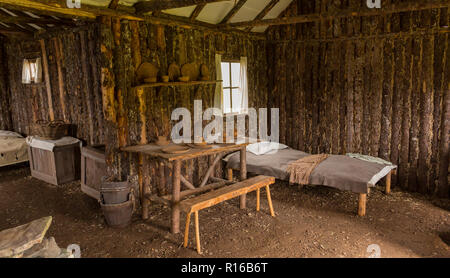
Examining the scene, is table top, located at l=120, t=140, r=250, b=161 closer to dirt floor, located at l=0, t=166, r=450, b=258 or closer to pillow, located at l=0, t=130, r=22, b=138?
dirt floor, located at l=0, t=166, r=450, b=258

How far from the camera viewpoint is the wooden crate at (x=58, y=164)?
239 inches

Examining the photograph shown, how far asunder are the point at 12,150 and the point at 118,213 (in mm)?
4161

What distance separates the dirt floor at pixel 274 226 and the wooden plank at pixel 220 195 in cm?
46


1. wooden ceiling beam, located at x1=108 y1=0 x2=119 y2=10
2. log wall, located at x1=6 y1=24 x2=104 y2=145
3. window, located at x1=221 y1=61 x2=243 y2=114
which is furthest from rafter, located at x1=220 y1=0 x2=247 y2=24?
log wall, located at x1=6 y1=24 x2=104 y2=145

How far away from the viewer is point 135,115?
4.79m

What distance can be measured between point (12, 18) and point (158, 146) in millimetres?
3259

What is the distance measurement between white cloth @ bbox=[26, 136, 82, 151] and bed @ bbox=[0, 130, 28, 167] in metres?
0.79

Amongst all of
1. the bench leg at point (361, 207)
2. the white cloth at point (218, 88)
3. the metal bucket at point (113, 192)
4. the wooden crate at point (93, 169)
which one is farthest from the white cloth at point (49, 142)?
the bench leg at point (361, 207)

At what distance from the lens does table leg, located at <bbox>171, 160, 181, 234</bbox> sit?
4.10 meters

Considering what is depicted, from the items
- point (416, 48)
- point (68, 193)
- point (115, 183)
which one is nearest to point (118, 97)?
point (115, 183)

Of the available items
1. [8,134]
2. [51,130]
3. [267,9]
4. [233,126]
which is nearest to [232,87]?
[233,126]

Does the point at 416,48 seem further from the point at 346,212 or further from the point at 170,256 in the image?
the point at 170,256

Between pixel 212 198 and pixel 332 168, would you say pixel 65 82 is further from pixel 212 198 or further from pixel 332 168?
pixel 332 168

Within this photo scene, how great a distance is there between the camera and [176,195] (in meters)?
4.14
